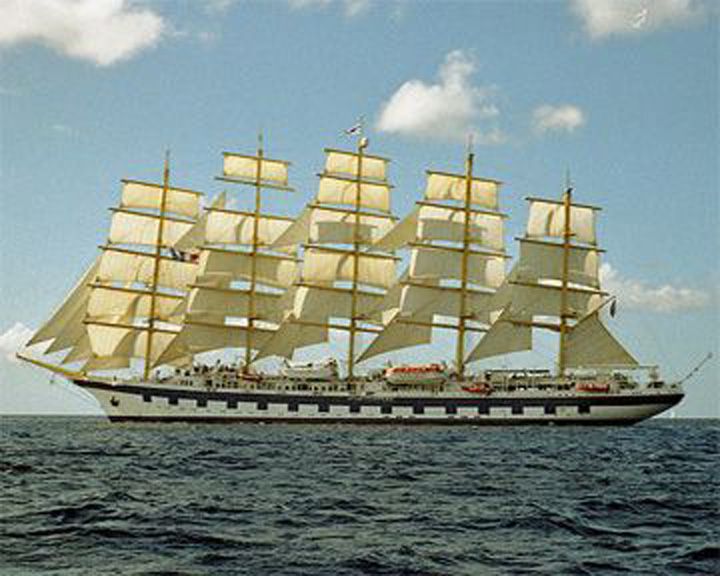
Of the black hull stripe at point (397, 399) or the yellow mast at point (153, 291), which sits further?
the yellow mast at point (153, 291)

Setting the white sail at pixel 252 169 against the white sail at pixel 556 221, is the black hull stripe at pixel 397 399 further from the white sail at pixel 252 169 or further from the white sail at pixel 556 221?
the white sail at pixel 252 169

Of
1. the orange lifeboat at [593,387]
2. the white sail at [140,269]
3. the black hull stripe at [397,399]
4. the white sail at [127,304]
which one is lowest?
the black hull stripe at [397,399]

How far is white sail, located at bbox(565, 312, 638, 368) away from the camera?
6097 cm

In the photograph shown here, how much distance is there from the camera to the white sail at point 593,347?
60969 millimetres

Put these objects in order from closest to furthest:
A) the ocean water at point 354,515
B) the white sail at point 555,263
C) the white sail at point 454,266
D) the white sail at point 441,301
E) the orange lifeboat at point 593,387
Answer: the ocean water at point 354,515
the orange lifeboat at point 593,387
the white sail at point 555,263
the white sail at point 441,301
the white sail at point 454,266

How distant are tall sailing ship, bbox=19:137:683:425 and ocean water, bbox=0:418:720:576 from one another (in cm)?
3139

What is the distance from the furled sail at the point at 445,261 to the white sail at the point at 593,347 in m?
7.36

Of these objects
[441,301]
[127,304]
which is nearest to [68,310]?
[127,304]

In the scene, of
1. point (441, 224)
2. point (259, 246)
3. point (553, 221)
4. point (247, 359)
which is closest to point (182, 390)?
point (247, 359)

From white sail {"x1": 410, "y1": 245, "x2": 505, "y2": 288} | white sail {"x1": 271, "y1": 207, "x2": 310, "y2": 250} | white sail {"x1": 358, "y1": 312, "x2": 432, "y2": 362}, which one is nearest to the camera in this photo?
white sail {"x1": 358, "y1": 312, "x2": 432, "y2": 362}

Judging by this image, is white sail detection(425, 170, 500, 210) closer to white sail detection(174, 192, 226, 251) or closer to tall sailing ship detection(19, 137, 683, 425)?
tall sailing ship detection(19, 137, 683, 425)

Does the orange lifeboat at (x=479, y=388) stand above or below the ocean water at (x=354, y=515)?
above

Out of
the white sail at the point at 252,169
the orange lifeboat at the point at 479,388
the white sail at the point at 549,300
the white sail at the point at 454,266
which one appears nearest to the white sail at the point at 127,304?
the white sail at the point at 252,169

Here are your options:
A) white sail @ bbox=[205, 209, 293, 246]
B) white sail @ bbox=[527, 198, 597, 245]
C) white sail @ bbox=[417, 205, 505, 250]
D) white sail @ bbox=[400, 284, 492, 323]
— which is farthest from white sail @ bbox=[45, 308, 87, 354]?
white sail @ bbox=[527, 198, 597, 245]
